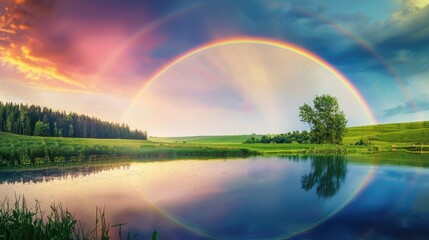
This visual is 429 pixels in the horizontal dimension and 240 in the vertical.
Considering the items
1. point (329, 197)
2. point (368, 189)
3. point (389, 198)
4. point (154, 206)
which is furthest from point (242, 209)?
point (368, 189)

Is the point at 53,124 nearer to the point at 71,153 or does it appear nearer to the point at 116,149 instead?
the point at 116,149

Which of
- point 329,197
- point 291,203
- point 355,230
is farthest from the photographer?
point 329,197

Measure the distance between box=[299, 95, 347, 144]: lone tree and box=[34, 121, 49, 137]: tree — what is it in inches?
2881

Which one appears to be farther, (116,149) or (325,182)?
(116,149)

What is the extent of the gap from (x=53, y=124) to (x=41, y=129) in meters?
8.70

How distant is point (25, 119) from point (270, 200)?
3347 inches

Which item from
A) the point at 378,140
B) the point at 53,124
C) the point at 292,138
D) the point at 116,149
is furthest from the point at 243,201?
the point at 378,140

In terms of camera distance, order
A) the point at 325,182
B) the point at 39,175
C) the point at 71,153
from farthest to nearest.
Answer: the point at 71,153 < the point at 39,175 < the point at 325,182

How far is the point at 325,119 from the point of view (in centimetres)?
9744

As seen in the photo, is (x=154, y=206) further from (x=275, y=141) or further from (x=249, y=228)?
(x=275, y=141)

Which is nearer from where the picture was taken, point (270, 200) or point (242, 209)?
point (242, 209)

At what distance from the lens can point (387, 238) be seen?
42.8ft

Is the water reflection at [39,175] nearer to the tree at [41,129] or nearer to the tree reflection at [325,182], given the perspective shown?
the tree reflection at [325,182]

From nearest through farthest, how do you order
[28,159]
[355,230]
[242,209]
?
[355,230] → [242,209] → [28,159]
